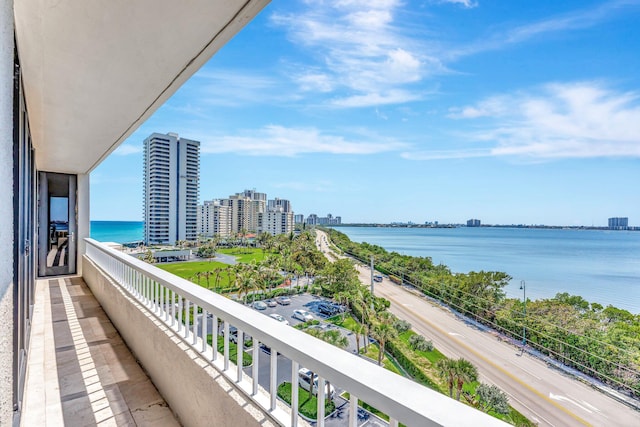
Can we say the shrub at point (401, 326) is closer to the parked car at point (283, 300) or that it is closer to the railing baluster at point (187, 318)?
the parked car at point (283, 300)

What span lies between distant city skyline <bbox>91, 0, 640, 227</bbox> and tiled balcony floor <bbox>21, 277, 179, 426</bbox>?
6.99ft

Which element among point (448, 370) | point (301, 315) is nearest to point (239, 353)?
point (448, 370)

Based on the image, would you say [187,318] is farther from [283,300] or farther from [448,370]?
[283,300]

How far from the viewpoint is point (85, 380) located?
2201 millimetres

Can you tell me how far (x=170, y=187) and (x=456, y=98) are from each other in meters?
17.2

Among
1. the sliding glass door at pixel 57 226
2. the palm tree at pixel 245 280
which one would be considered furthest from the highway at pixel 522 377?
the sliding glass door at pixel 57 226

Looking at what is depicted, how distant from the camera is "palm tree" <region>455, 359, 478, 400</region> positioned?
6418mm

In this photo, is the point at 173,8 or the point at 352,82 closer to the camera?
the point at 173,8

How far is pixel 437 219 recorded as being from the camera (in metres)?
23.9

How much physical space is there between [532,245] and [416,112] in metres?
17.1

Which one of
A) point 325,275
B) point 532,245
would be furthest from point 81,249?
point 532,245

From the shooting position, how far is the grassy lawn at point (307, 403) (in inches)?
38.4

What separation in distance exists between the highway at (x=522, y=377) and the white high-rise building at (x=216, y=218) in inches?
1011

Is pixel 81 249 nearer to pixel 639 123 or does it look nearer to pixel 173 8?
pixel 173 8
